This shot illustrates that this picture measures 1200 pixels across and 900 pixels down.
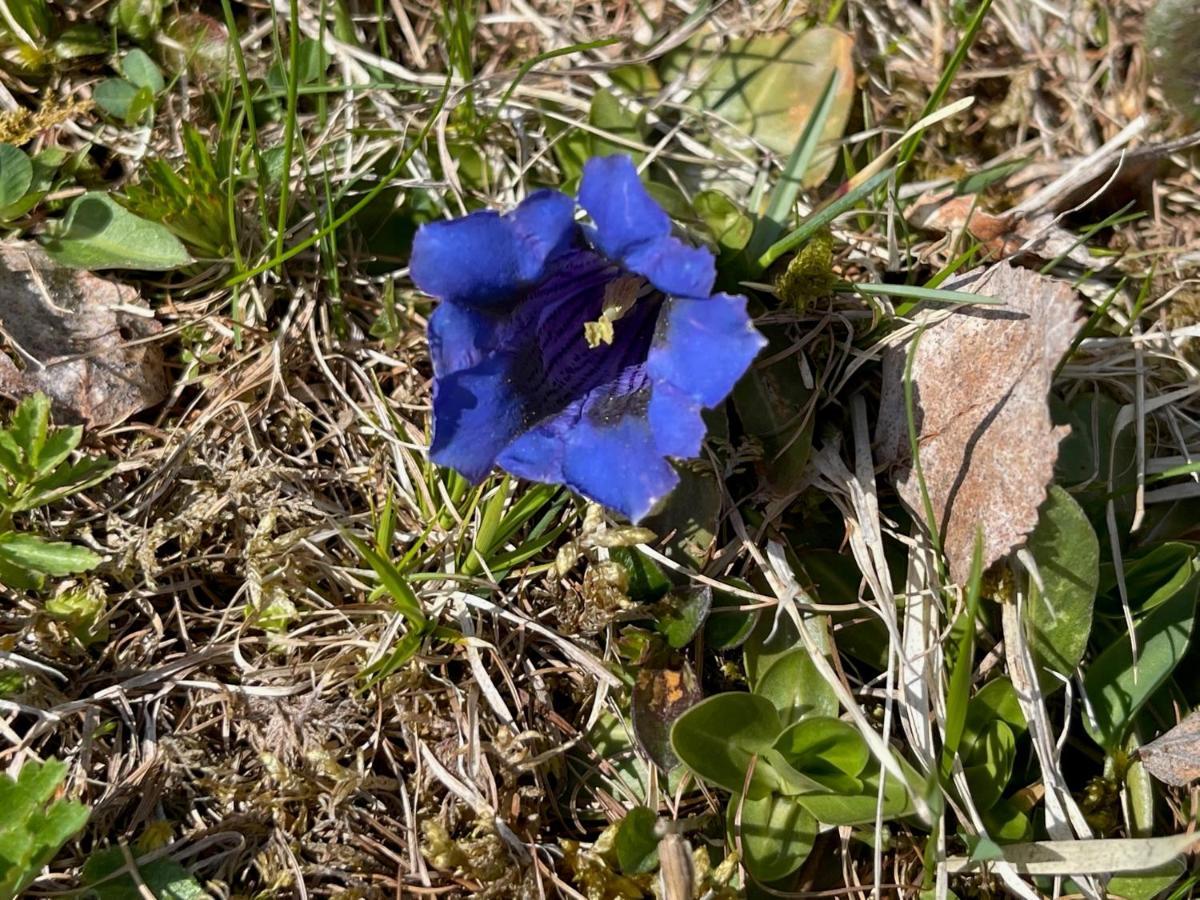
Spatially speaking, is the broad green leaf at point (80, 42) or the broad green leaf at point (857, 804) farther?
the broad green leaf at point (80, 42)

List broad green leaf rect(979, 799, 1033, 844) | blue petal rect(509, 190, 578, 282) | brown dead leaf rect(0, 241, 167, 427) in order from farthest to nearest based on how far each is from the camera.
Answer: brown dead leaf rect(0, 241, 167, 427)
broad green leaf rect(979, 799, 1033, 844)
blue petal rect(509, 190, 578, 282)

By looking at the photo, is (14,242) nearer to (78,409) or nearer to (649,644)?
(78,409)

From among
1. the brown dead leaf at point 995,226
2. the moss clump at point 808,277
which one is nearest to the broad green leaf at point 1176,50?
the brown dead leaf at point 995,226

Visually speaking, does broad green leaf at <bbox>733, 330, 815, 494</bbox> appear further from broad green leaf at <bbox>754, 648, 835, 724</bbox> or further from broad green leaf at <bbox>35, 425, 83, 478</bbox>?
broad green leaf at <bbox>35, 425, 83, 478</bbox>

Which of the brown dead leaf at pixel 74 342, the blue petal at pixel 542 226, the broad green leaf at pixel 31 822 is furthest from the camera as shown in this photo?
the brown dead leaf at pixel 74 342

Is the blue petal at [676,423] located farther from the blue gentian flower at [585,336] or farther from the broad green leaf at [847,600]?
the broad green leaf at [847,600]

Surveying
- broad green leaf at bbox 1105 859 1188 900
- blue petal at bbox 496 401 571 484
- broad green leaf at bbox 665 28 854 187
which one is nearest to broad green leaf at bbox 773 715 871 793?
broad green leaf at bbox 1105 859 1188 900

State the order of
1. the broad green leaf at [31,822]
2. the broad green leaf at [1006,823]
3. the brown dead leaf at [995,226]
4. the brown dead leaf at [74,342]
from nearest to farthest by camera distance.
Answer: the broad green leaf at [31,822], the broad green leaf at [1006,823], the brown dead leaf at [74,342], the brown dead leaf at [995,226]

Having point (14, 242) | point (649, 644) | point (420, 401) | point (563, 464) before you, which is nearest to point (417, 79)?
point (420, 401)

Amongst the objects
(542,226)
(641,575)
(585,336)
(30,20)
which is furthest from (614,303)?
(30,20)
